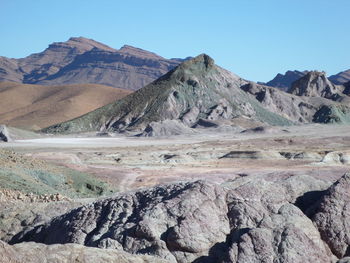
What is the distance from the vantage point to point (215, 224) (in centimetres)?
1009

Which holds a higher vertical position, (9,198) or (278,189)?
(278,189)

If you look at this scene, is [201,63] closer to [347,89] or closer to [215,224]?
[347,89]

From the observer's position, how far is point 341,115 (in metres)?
118

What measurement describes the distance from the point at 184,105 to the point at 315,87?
43.7 m

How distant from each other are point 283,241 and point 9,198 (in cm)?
925

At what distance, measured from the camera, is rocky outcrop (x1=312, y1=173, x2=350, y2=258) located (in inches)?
404

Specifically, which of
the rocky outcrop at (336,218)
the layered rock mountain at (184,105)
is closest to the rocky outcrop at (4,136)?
the layered rock mountain at (184,105)

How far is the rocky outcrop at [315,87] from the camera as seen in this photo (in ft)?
469

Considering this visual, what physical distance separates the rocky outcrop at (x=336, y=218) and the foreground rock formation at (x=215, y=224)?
16mm

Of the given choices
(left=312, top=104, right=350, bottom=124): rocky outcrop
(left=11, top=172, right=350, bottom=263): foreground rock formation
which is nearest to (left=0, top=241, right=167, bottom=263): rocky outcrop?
(left=11, top=172, right=350, bottom=263): foreground rock formation

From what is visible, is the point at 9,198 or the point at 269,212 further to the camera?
the point at 9,198

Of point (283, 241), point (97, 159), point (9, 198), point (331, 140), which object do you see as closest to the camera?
point (283, 241)

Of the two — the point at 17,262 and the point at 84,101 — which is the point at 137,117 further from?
the point at 17,262

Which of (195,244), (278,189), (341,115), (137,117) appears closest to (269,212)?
(278,189)
